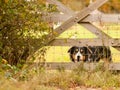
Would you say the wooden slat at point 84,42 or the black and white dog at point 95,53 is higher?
the wooden slat at point 84,42

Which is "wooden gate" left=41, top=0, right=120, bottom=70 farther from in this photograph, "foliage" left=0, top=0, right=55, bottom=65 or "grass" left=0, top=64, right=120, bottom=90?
"grass" left=0, top=64, right=120, bottom=90

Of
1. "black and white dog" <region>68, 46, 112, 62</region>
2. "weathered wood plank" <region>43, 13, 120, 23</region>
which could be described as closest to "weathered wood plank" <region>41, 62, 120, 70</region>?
"black and white dog" <region>68, 46, 112, 62</region>

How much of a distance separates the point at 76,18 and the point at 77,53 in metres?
1.91

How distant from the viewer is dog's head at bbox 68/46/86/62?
38.6 feet

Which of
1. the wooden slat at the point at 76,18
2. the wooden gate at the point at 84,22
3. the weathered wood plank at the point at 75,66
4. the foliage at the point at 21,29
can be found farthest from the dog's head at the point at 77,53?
the foliage at the point at 21,29

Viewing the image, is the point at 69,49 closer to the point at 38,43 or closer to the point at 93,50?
the point at 93,50

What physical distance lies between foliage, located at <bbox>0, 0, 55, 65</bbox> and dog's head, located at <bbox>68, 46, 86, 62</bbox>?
6.22 ft

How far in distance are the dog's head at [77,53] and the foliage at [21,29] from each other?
1897 millimetres

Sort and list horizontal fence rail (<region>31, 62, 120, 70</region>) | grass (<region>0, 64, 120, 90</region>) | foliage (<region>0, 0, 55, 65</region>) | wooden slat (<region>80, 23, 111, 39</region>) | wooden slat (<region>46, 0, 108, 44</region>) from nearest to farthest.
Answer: grass (<region>0, 64, 120, 90</region>), foliage (<region>0, 0, 55, 65</region>), horizontal fence rail (<region>31, 62, 120, 70</region>), wooden slat (<region>46, 0, 108, 44</region>), wooden slat (<region>80, 23, 111, 39</region>)

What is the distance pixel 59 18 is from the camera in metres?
10.3

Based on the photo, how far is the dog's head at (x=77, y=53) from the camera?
11.8m

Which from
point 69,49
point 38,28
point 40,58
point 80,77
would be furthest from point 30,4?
point 69,49

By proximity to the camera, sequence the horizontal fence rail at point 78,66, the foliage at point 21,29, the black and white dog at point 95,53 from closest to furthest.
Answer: the foliage at point 21,29 → the horizontal fence rail at point 78,66 → the black and white dog at point 95,53

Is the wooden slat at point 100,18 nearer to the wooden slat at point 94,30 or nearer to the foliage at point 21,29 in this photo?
the wooden slat at point 94,30
